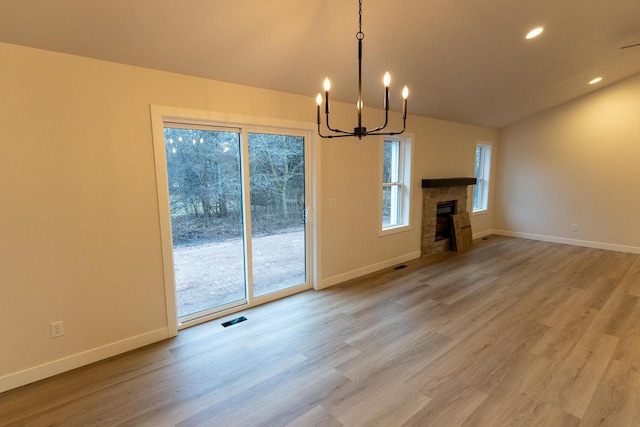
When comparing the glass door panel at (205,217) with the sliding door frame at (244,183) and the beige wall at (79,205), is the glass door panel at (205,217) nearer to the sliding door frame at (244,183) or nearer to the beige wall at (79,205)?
the sliding door frame at (244,183)

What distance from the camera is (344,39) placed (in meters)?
2.61

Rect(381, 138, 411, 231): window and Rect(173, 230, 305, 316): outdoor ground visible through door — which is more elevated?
Rect(381, 138, 411, 231): window

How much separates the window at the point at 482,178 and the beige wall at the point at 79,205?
562 centimetres

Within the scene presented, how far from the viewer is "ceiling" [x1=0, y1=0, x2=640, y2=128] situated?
6.35 ft

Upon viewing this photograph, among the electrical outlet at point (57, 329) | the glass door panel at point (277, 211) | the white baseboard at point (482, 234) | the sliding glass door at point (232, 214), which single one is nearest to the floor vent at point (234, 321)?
the sliding glass door at point (232, 214)

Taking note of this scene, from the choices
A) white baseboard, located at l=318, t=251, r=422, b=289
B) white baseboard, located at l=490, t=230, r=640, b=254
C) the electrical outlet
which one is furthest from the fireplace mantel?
the electrical outlet

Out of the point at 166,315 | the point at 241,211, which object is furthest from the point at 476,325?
the point at 166,315

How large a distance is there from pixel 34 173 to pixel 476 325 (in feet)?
12.5

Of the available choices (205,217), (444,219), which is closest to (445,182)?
(444,219)

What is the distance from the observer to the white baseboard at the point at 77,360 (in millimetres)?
2131

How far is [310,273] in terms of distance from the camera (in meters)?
3.90

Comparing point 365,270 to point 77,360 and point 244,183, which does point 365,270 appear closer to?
point 244,183

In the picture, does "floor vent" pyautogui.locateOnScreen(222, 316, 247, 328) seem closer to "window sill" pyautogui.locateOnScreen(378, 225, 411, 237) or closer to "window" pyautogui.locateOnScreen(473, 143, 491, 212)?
"window sill" pyautogui.locateOnScreen(378, 225, 411, 237)

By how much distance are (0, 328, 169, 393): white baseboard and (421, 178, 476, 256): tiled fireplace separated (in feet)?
13.7
